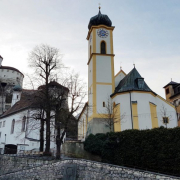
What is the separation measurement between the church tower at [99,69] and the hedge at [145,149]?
25.7ft

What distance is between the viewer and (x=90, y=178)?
41.5ft

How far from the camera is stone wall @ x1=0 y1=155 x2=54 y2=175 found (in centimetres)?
1625

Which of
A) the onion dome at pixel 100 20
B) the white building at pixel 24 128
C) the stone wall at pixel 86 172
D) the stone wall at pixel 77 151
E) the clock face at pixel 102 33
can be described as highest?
the onion dome at pixel 100 20

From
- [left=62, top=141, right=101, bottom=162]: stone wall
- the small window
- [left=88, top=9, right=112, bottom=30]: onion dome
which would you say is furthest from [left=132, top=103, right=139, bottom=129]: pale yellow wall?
[left=88, top=9, right=112, bottom=30]: onion dome

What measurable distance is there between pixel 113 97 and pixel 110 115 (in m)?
3.62

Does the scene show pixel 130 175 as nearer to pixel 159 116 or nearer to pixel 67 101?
pixel 67 101

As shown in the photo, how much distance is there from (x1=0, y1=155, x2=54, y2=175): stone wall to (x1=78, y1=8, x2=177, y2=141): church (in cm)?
892

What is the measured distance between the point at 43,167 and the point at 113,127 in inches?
508

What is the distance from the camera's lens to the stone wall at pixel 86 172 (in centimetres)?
1173

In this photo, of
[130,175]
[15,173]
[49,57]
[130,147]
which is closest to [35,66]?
[49,57]

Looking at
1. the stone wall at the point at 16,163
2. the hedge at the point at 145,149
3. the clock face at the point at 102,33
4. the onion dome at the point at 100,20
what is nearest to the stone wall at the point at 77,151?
the hedge at the point at 145,149

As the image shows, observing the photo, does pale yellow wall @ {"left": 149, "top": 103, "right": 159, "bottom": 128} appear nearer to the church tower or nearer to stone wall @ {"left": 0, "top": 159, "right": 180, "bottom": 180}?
the church tower

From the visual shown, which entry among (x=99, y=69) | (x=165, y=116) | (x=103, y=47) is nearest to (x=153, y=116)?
(x=165, y=116)

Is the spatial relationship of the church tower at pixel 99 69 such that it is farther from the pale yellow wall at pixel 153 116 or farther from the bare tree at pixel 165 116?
the bare tree at pixel 165 116
